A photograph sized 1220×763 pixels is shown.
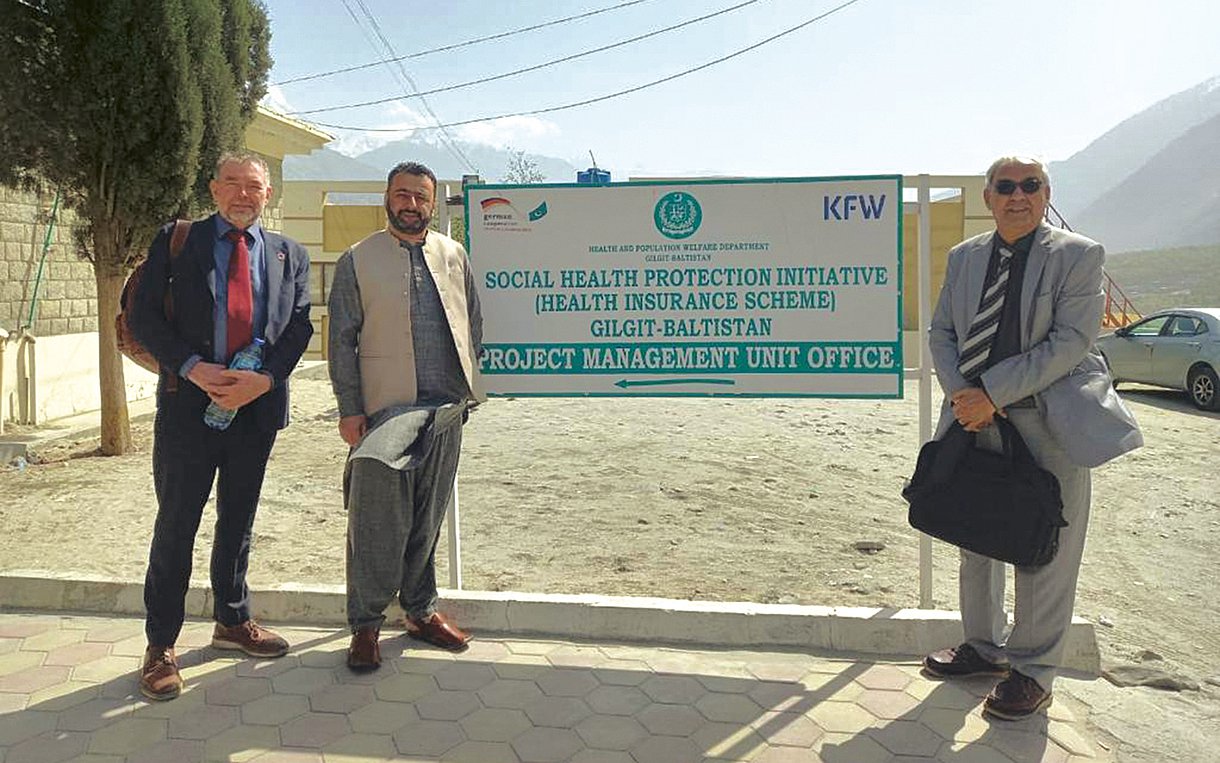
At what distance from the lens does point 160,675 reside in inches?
126

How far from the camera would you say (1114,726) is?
3055 millimetres

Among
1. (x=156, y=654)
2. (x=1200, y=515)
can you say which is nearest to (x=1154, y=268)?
(x=1200, y=515)

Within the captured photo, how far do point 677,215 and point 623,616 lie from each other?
179 cm

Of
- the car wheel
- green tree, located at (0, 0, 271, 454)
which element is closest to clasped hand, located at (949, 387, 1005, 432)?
green tree, located at (0, 0, 271, 454)

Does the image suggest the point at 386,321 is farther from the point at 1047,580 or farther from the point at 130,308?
the point at 1047,580

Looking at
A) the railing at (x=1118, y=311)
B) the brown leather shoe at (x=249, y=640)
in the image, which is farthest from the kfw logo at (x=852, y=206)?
the railing at (x=1118, y=311)

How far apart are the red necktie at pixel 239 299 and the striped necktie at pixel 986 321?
2.68 metres

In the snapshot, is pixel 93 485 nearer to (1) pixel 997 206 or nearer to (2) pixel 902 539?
(2) pixel 902 539

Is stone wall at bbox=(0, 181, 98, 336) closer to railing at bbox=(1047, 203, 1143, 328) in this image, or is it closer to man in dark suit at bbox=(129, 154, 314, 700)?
man in dark suit at bbox=(129, 154, 314, 700)

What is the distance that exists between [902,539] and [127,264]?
6899mm

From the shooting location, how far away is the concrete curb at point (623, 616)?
3611 millimetres

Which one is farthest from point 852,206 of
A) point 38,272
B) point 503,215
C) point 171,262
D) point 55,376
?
point 38,272

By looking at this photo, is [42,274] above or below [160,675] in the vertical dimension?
above

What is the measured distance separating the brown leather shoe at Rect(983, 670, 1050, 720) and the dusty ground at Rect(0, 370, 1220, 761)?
33cm
